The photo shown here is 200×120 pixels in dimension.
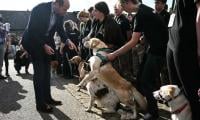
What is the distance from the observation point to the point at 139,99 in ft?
20.8

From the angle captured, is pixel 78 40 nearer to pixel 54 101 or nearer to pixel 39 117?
pixel 54 101

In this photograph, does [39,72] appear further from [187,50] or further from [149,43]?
[187,50]

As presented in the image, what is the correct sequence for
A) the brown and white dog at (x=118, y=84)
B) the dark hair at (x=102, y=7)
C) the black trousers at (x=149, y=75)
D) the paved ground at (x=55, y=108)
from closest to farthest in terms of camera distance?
1. the black trousers at (x=149, y=75)
2. the brown and white dog at (x=118, y=84)
3. the paved ground at (x=55, y=108)
4. the dark hair at (x=102, y=7)

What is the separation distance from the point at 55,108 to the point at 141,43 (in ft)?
7.35

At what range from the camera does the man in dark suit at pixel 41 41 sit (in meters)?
6.77

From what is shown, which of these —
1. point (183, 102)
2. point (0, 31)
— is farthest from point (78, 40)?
point (183, 102)

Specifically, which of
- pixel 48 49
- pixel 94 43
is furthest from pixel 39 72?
pixel 94 43

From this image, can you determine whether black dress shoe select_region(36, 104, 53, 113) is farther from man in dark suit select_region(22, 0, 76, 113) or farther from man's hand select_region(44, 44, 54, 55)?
man's hand select_region(44, 44, 54, 55)

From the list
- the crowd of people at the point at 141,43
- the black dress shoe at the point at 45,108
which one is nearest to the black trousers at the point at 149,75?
the crowd of people at the point at 141,43

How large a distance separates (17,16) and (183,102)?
48.0 m

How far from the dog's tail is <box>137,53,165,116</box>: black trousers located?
33 centimetres

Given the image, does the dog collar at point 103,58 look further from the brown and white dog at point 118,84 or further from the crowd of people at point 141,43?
the crowd of people at point 141,43

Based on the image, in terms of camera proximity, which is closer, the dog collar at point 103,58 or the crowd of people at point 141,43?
the crowd of people at point 141,43

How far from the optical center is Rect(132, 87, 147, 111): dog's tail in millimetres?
6320
